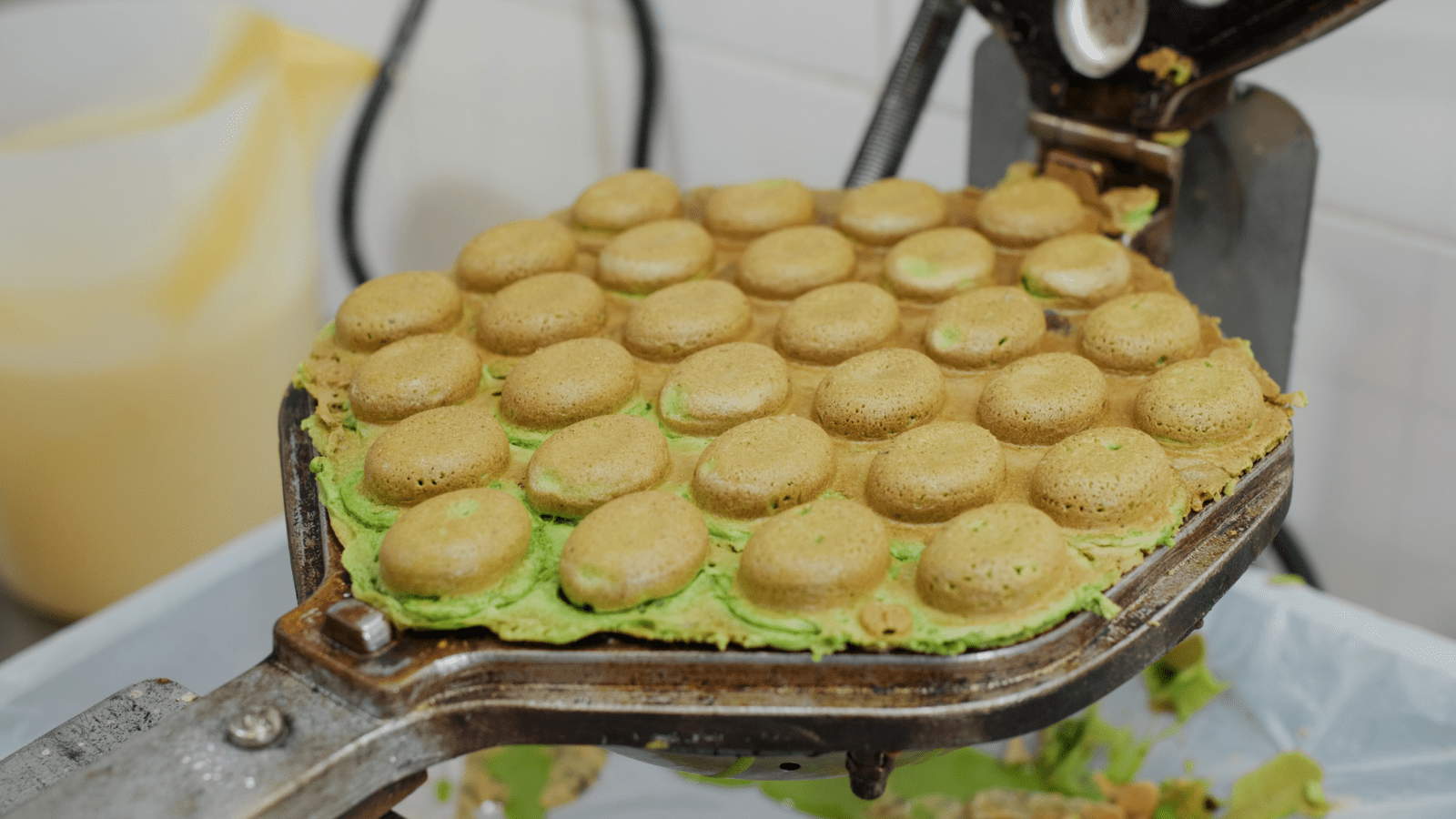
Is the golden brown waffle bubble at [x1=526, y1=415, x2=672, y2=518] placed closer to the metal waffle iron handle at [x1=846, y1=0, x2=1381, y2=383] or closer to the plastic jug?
the metal waffle iron handle at [x1=846, y1=0, x2=1381, y2=383]

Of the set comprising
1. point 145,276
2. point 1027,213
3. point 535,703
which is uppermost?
point 1027,213

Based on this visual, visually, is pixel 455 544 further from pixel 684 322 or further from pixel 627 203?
pixel 627 203

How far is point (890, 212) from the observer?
951 millimetres

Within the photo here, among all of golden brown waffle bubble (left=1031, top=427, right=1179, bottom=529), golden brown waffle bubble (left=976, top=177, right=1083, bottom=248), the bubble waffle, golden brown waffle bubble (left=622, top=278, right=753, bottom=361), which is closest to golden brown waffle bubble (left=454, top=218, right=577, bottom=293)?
the bubble waffle

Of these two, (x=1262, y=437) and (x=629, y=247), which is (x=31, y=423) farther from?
(x=1262, y=437)

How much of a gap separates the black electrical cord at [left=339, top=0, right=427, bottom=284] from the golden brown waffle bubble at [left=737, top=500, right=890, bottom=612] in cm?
→ 130

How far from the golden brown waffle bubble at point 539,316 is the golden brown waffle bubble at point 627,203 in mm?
134

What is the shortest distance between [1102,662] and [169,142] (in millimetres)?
1162

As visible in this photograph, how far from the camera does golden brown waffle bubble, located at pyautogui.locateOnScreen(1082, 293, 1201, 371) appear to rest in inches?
29.6

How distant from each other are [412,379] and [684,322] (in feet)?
0.62

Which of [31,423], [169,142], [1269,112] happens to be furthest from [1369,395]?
[31,423]

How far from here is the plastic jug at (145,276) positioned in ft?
4.19

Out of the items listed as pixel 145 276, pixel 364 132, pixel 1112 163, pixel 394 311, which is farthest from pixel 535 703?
pixel 364 132

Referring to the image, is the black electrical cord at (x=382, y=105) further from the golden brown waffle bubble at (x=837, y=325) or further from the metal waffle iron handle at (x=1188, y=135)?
the golden brown waffle bubble at (x=837, y=325)
